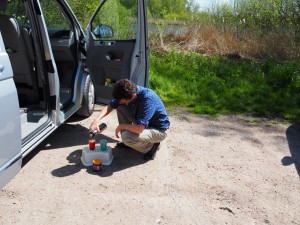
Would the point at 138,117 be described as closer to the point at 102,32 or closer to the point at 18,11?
the point at 102,32

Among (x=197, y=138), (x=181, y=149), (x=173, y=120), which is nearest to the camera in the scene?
(x=181, y=149)

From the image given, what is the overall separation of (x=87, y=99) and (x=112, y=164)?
1.47 m

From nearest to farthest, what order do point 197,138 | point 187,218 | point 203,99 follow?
point 187,218, point 197,138, point 203,99

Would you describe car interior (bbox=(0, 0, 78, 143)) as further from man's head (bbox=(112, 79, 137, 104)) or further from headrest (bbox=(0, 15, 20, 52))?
man's head (bbox=(112, 79, 137, 104))

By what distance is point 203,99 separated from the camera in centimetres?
693

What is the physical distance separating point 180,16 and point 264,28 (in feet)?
11.7

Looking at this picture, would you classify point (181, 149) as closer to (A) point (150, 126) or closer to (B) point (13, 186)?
(A) point (150, 126)

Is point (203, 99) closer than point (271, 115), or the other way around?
point (271, 115)

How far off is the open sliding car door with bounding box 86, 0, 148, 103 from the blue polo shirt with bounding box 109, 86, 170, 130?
2.56ft

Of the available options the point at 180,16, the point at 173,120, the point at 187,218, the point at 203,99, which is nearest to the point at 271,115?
the point at 203,99

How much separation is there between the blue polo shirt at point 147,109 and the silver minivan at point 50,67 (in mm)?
806

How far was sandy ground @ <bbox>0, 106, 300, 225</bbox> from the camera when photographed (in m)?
3.17

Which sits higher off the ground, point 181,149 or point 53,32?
point 53,32

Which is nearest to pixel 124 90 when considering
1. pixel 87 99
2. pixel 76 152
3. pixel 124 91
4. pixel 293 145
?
pixel 124 91
